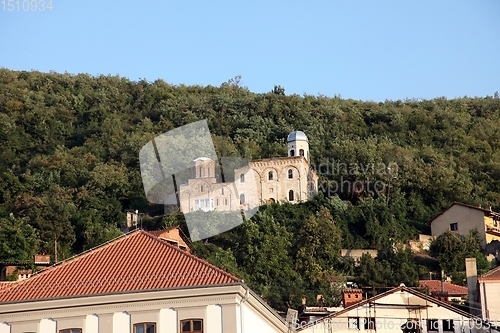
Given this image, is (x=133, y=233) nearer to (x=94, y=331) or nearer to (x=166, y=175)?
(x=94, y=331)

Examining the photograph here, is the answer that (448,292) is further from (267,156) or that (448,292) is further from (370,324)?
(267,156)

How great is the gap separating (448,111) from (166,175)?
4447 cm

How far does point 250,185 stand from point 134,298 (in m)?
66.6

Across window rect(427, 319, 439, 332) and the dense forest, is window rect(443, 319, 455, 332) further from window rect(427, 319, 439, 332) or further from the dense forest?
the dense forest

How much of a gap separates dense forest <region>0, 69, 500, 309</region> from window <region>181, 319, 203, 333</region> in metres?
30.6

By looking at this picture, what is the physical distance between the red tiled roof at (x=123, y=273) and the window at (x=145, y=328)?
822 millimetres

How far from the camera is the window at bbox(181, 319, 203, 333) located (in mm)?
23609

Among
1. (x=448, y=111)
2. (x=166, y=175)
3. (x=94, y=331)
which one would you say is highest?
(x=448, y=111)

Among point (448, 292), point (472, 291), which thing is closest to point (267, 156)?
point (448, 292)

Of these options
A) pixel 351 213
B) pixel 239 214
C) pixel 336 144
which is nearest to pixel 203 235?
pixel 239 214

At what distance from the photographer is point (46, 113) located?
120m

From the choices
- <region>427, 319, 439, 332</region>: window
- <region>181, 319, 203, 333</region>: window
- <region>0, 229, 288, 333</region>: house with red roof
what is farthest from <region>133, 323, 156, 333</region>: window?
<region>427, 319, 439, 332</region>: window

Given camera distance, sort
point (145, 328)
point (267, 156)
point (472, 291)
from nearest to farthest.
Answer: point (145, 328)
point (472, 291)
point (267, 156)

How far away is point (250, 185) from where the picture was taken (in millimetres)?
90375
